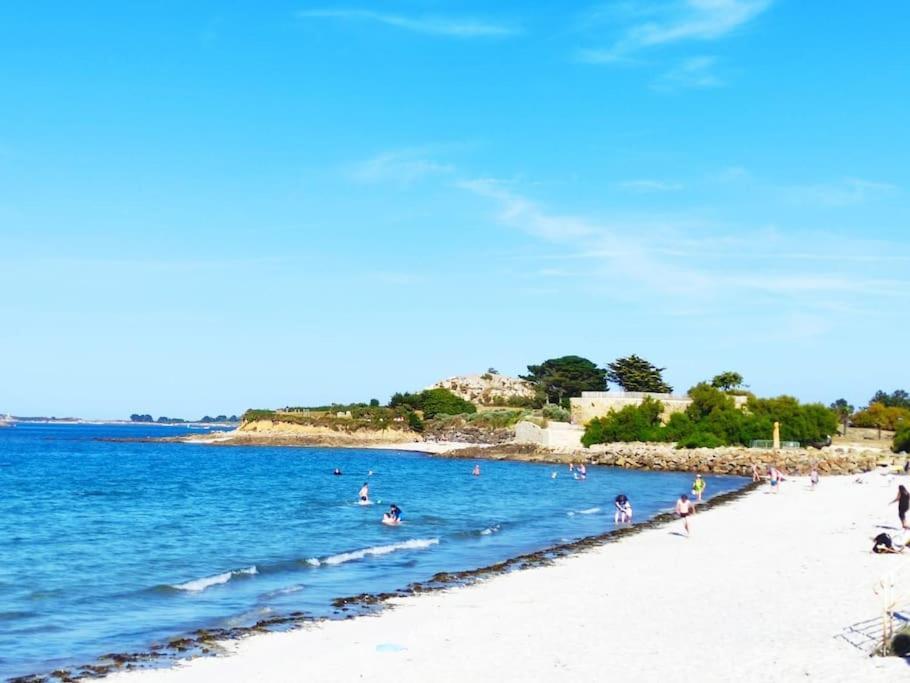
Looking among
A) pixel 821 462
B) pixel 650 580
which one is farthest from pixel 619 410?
pixel 650 580

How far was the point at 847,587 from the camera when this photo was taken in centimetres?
1895

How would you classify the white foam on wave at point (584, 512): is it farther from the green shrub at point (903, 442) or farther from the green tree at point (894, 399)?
the green tree at point (894, 399)

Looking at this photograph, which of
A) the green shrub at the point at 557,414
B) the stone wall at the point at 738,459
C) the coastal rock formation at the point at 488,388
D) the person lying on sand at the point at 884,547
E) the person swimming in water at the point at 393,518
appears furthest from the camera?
the coastal rock formation at the point at 488,388

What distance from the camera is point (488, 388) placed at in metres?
155

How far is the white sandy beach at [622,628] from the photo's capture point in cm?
1317

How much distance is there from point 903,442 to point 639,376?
4131 cm

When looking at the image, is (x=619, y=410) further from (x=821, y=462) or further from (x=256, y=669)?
(x=256, y=669)

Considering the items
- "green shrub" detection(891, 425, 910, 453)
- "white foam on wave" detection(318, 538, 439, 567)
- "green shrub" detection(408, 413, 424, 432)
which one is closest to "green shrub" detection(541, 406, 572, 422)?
"green shrub" detection(408, 413, 424, 432)

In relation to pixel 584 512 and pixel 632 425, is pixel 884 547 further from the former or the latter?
pixel 632 425

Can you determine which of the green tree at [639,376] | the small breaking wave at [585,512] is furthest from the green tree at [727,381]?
the small breaking wave at [585,512]

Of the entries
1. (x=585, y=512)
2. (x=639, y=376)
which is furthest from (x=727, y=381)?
(x=585, y=512)

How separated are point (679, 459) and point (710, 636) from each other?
63.5 meters

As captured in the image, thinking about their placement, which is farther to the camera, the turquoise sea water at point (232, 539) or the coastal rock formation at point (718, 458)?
the coastal rock formation at point (718, 458)

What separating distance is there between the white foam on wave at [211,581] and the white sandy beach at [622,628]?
5795mm
